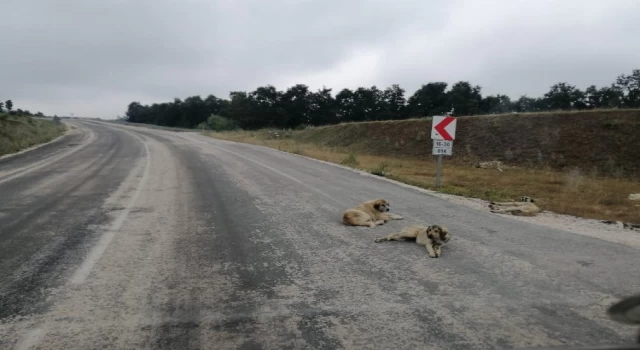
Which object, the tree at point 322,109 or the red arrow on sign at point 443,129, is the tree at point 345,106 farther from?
the red arrow on sign at point 443,129

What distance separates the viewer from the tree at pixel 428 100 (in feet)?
239

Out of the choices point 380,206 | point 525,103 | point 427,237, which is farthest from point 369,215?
point 525,103

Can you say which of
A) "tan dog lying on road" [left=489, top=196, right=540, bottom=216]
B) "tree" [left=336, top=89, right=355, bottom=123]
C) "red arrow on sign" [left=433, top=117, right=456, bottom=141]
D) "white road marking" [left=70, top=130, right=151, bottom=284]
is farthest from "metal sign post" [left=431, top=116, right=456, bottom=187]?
"tree" [left=336, top=89, right=355, bottom=123]

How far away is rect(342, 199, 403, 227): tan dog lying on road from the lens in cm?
706

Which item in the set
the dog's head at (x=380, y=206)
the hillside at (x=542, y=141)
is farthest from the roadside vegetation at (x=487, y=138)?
the dog's head at (x=380, y=206)

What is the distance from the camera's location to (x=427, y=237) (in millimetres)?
5953

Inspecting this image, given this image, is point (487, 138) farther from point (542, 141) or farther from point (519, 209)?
point (519, 209)

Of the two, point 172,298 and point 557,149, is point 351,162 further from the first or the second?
point 172,298

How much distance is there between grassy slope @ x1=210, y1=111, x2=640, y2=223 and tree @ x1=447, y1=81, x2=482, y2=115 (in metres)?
35.2

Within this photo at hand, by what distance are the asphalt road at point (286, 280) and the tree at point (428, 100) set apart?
6738 centimetres

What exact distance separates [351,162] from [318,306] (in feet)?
52.7

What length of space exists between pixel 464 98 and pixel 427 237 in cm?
6972

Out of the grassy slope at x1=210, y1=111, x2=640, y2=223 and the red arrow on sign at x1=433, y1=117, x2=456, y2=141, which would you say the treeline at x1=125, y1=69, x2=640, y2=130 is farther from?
the red arrow on sign at x1=433, y1=117, x2=456, y2=141

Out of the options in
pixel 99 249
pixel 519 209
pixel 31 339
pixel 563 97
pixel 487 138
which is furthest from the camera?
pixel 563 97
